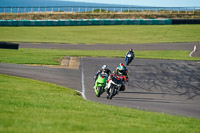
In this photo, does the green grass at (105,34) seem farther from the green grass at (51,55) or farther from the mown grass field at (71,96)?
the green grass at (51,55)

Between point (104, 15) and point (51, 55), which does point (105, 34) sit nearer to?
point (104, 15)

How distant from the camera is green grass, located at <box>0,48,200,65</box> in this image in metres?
32.7

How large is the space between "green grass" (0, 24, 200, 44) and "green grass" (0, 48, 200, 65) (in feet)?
31.6

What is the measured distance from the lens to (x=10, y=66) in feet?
94.5

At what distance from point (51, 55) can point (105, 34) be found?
68.8ft

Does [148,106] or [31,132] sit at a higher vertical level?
[31,132]

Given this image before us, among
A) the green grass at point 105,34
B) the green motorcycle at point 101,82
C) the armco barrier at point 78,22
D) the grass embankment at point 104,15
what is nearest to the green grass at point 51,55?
the green grass at point 105,34

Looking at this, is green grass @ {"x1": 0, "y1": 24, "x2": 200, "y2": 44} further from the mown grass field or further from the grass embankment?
the grass embankment

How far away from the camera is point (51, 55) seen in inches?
1497

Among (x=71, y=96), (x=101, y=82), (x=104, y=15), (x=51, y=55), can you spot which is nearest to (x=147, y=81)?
(x=101, y=82)

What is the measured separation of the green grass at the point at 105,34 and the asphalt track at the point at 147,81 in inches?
736

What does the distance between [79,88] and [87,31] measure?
3988cm

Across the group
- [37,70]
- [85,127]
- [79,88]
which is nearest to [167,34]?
[37,70]

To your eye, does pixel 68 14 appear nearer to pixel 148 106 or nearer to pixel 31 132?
pixel 148 106
